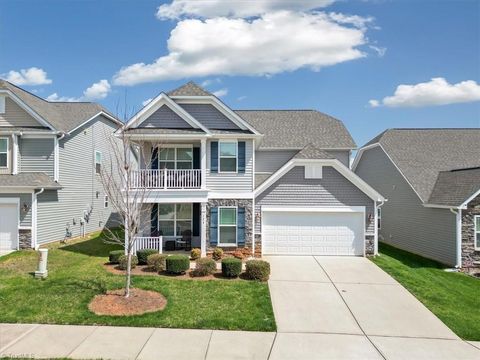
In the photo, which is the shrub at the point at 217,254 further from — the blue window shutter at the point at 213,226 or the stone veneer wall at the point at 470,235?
the stone veneer wall at the point at 470,235

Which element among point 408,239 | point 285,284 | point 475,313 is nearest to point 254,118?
point 408,239

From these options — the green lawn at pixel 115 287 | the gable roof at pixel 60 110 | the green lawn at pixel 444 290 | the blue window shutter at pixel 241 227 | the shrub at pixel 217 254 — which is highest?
the gable roof at pixel 60 110

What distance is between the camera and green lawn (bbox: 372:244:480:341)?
9.59 metres

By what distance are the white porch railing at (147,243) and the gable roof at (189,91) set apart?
6.85 metres

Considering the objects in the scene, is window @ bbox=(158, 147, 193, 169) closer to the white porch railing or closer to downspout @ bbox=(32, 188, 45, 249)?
the white porch railing

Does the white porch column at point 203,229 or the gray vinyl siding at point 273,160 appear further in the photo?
the gray vinyl siding at point 273,160

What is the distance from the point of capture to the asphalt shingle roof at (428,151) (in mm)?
20547

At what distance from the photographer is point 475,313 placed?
10.6 m

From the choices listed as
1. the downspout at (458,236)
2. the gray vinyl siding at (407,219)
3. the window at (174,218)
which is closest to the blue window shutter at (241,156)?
the window at (174,218)

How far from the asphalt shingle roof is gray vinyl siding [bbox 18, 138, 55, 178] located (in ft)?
65.4

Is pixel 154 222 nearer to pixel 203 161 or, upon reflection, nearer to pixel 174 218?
pixel 174 218

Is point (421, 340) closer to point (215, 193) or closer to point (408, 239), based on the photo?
point (215, 193)

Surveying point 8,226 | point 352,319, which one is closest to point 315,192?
point 352,319

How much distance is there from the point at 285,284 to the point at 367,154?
1787 centimetres
